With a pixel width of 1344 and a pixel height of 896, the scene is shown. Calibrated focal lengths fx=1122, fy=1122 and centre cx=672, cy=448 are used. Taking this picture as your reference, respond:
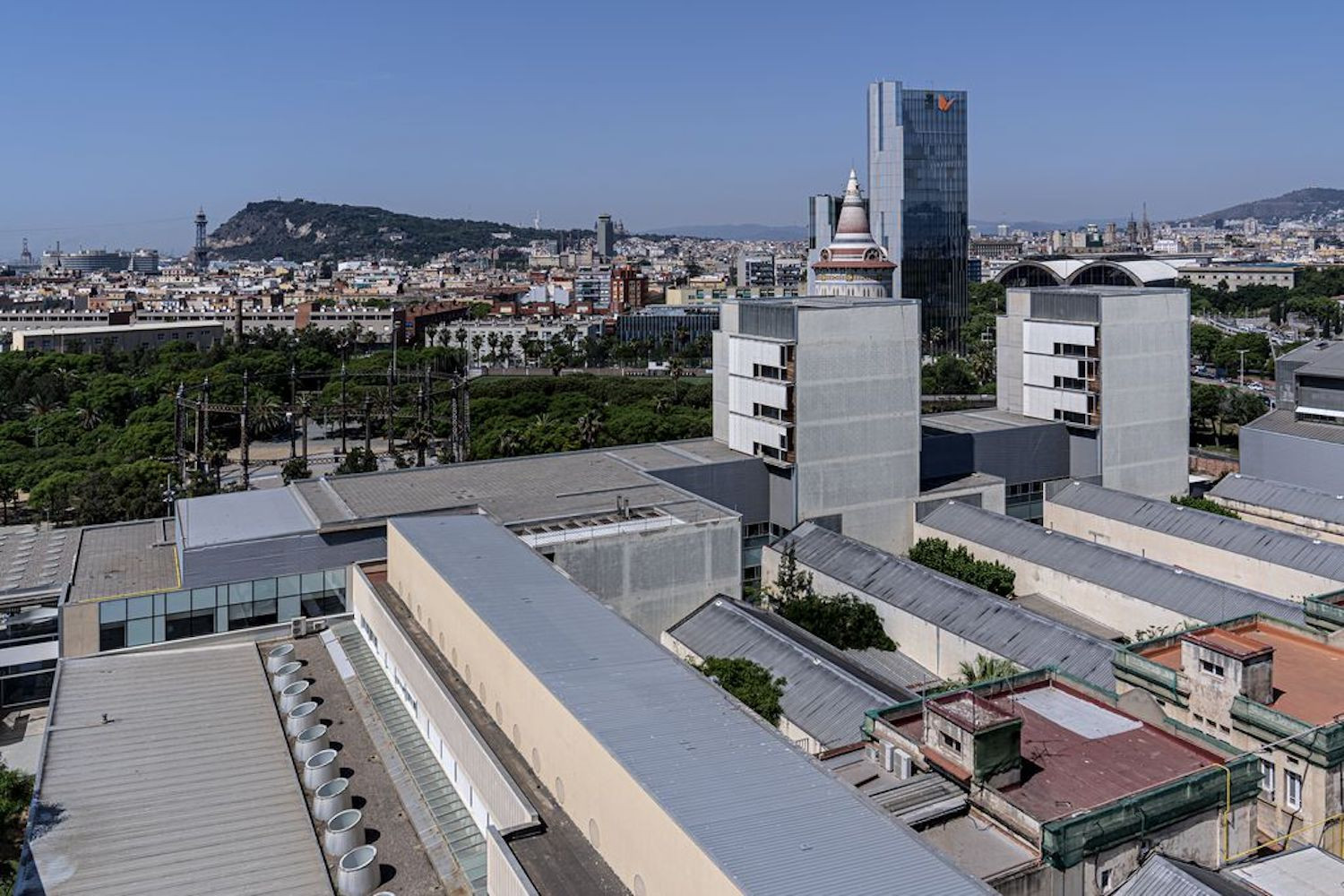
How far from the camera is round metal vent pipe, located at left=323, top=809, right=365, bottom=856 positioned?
20891 mm

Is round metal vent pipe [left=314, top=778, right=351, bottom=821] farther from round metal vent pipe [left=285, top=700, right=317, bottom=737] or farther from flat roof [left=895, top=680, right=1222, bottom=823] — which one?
flat roof [left=895, top=680, right=1222, bottom=823]

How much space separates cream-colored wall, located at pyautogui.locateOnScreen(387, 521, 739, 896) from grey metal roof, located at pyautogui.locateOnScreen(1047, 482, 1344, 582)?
27.0 metres

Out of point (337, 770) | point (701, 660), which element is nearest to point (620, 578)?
point (701, 660)

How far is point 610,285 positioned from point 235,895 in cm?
18213

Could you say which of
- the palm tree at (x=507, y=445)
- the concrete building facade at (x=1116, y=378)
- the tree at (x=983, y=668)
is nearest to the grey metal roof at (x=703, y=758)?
the tree at (x=983, y=668)

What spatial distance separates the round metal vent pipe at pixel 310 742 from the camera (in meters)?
24.8

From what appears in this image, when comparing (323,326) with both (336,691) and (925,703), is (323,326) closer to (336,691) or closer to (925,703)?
(336,691)

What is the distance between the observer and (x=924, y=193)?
128 metres

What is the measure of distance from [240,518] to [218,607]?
150 inches

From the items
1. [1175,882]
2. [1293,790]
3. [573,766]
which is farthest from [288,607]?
[1293,790]

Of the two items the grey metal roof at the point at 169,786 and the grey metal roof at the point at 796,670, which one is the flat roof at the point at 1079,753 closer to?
the grey metal roof at the point at 796,670

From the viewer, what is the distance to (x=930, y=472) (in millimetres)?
45469

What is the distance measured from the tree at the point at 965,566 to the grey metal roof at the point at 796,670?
921 cm

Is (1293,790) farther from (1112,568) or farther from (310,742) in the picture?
(310,742)
